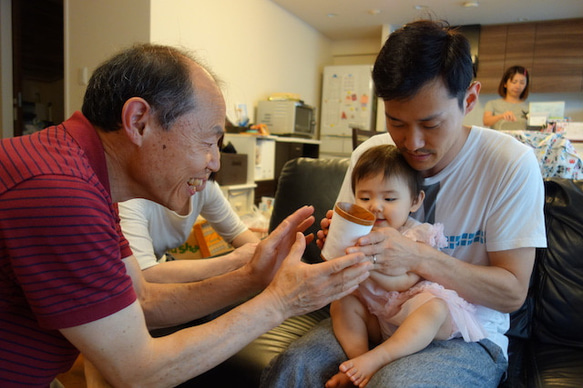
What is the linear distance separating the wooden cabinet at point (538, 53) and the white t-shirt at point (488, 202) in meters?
6.07

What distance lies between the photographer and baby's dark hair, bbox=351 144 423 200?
1282mm

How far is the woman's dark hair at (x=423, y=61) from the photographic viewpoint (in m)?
1.12

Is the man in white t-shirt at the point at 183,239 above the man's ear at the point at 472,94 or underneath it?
underneath

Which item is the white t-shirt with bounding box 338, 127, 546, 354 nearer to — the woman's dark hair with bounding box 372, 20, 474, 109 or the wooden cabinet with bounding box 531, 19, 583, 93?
the woman's dark hair with bounding box 372, 20, 474, 109

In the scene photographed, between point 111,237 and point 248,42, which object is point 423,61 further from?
point 248,42

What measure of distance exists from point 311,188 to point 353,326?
34.7 inches

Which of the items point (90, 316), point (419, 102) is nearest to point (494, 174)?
point (419, 102)

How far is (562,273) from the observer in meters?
1.56

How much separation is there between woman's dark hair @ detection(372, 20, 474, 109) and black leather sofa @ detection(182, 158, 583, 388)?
32.0 inches

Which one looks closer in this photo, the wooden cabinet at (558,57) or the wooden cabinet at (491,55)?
the wooden cabinet at (558,57)

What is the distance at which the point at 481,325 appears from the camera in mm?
1189

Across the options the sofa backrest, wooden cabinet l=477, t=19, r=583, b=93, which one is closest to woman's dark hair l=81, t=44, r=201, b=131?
the sofa backrest

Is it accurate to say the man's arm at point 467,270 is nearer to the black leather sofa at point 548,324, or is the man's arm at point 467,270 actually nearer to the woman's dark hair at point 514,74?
the black leather sofa at point 548,324

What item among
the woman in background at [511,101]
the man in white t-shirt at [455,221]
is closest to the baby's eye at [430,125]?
the man in white t-shirt at [455,221]
